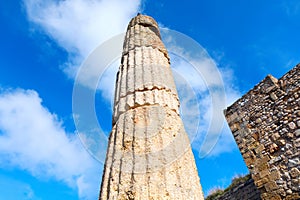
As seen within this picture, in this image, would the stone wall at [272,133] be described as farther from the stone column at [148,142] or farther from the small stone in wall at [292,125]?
the stone column at [148,142]

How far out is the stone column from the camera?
233 centimetres

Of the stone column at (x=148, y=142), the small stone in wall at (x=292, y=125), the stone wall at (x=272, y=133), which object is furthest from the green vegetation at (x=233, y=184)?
the stone column at (x=148, y=142)

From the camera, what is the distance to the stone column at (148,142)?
2.33m

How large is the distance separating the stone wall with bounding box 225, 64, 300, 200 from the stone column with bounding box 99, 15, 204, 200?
3794 millimetres

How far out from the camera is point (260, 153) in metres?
6.34

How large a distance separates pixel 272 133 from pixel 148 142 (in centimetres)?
483

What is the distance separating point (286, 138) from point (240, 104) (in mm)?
1831

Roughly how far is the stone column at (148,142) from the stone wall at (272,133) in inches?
149

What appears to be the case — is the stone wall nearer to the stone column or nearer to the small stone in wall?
the small stone in wall

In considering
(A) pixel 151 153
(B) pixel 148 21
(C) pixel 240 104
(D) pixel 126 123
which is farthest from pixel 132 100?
(C) pixel 240 104

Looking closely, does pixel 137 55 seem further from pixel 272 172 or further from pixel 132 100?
pixel 272 172

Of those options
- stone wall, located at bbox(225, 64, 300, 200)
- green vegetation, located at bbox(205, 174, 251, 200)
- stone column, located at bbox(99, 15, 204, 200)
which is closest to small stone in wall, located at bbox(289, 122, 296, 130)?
stone wall, located at bbox(225, 64, 300, 200)

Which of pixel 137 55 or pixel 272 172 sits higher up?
pixel 137 55

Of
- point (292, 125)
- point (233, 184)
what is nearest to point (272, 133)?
point (292, 125)
